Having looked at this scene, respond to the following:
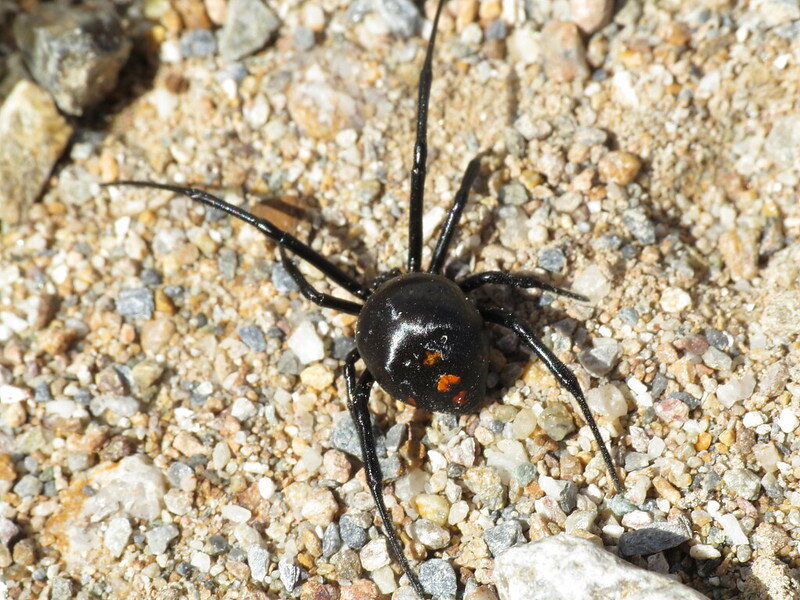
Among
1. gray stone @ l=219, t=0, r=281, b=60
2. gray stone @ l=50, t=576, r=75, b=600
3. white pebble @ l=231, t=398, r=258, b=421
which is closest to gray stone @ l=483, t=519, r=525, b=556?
white pebble @ l=231, t=398, r=258, b=421

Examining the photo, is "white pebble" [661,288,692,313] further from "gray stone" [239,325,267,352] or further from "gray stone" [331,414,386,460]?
"gray stone" [239,325,267,352]

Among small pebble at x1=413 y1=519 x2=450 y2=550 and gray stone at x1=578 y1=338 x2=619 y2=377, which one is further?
gray stone at x1=578 y1=338 x2=619 y2=377

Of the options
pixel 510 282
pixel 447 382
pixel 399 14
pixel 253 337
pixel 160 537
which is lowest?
pixel 160 537

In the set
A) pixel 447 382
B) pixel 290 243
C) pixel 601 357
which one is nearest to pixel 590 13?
pixel 601 357

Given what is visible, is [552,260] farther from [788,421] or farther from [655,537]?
[655,537]

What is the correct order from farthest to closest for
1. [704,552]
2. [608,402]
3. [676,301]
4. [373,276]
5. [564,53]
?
[564,53]
[373,276]
[676,301]
[608,402]
[704,552]

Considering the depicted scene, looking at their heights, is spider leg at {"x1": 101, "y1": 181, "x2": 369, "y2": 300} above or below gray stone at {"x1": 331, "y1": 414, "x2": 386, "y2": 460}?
above
